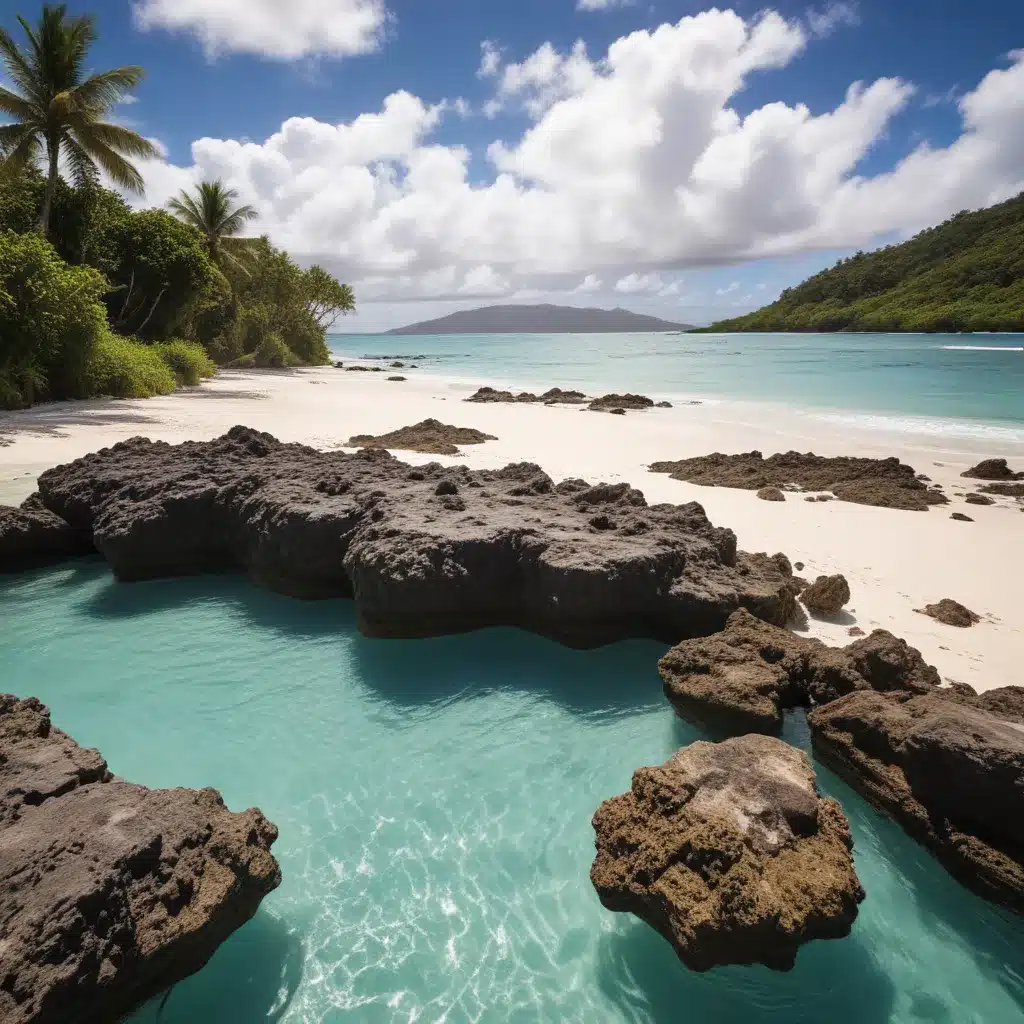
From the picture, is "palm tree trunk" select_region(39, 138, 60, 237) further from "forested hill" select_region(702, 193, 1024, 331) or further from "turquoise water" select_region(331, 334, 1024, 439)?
"forested hill" select_region(702, 193, 1024, 331)

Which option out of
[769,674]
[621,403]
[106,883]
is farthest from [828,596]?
[621,403]

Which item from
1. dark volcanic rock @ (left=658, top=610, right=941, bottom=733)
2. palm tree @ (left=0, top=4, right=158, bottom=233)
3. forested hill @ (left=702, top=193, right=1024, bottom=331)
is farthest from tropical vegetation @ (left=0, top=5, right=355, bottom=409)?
forested hill @ (left=702, top=193, right=1024, bottom=331)

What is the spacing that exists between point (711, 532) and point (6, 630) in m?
7.99

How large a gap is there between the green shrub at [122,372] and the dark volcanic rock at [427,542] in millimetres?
14145

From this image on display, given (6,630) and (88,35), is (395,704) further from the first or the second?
(88,35)

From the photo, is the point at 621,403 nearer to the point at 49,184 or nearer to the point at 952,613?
the point at 952,613

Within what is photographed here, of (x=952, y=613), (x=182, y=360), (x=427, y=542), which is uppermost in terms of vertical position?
(x=182, y=360)

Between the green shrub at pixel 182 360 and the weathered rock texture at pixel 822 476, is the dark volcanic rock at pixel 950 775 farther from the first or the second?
the green shrub at pixel 182 360

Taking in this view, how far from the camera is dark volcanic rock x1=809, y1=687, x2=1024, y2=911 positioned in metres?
4.04

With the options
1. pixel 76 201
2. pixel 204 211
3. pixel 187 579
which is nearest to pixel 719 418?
pixel 187 579

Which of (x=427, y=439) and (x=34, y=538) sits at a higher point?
(x=34, y=538)

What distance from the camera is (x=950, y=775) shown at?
425cm

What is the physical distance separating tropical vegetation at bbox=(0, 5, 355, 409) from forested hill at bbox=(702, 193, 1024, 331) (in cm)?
8944

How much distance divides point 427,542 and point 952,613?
547 centimetres
